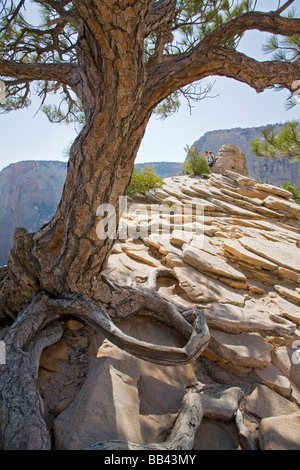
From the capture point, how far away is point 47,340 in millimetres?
2133

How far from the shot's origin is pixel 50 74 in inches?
96.7

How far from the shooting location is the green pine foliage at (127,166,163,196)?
8.27 m

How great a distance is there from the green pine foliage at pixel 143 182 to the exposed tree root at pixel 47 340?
6036 mm

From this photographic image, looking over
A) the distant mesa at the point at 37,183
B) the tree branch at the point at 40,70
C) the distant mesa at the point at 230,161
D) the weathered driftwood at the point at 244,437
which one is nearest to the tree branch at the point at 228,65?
the tree branch at the point at 40,70

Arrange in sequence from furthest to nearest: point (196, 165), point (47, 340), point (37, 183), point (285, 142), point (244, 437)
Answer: point (37, 183)
point (196, 165)
point (285, 142)
point (47, 340)
point (244, 437)

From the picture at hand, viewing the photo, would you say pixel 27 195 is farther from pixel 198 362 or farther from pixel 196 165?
pixel 198 362

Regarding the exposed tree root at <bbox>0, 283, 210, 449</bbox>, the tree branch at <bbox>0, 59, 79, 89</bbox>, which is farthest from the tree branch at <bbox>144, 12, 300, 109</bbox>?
the exposed tree root at <bbox>0, 283, 210, 449</bbox>

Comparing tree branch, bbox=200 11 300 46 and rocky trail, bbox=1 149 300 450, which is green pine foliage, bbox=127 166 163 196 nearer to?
rocky trail, bbox=1 149 300 450

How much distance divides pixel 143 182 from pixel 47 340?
697 cm

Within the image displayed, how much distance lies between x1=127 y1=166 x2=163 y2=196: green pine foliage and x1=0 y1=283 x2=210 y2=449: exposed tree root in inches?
238

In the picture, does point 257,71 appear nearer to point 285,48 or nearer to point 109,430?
point 285,48

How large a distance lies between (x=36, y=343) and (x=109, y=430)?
0.93 meters

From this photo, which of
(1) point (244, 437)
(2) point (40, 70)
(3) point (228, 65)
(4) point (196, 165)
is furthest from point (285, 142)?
(4) point (196, 165)

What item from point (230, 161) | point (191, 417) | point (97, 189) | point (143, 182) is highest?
point (230, 161)
